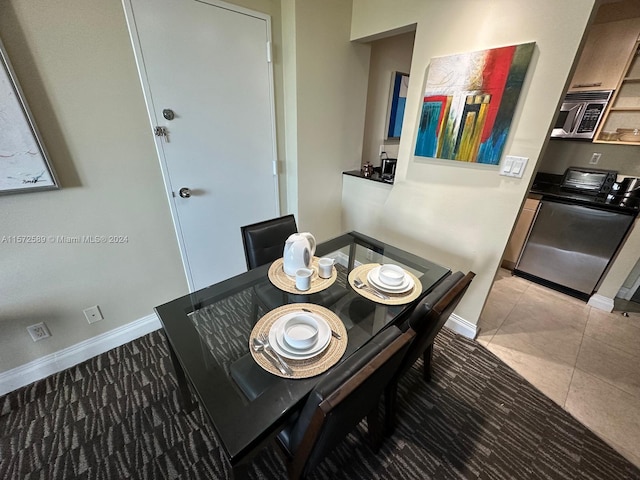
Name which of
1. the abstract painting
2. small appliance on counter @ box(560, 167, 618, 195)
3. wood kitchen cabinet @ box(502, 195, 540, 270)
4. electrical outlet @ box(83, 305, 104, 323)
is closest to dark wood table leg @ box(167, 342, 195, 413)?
electrical outlet @ box(83, 305, 104, 323)

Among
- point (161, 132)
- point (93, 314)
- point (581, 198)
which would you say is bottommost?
point (93, 314)

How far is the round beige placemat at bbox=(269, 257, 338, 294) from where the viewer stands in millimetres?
1241

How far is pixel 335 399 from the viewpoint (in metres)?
0.59

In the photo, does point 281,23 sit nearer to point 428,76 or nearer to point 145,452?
point 428,76

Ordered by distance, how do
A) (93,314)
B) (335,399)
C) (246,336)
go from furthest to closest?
(93,314)
(246,336)
(335,399)

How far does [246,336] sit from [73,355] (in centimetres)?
146

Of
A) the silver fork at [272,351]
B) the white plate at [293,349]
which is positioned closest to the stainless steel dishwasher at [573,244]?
the white plate at [293,349]

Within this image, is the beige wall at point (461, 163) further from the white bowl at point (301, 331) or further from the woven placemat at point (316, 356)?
the white bowl at point (301, 331)

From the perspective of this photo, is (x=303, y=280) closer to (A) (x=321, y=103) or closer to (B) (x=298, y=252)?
(B) (x=298, y=252)

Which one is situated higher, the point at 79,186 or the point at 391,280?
the point at 79,186

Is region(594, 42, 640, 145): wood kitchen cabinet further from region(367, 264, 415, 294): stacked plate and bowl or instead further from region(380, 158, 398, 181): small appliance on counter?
region(367, 264, 415, 294): stacked plate and bowl

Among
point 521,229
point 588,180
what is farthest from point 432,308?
point 588,180

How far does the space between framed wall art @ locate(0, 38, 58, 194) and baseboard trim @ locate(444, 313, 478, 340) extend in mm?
2723

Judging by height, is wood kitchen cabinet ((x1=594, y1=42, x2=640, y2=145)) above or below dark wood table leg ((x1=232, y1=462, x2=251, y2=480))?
above
